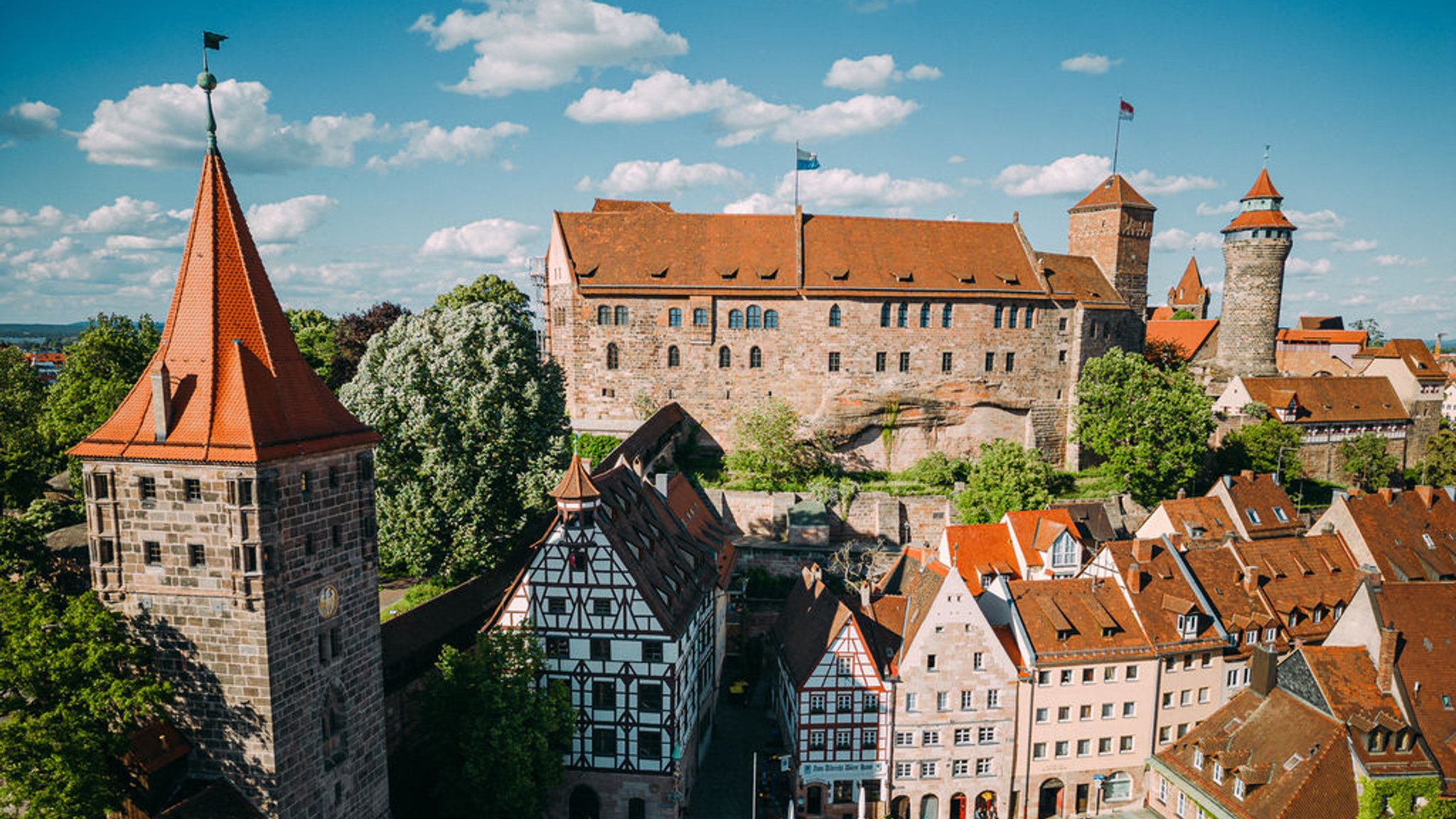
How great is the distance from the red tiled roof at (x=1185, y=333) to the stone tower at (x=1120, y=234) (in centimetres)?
1496

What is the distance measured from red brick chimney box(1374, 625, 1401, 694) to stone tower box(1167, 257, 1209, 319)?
80.5 m

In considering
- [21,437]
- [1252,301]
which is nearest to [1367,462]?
[1252,301]

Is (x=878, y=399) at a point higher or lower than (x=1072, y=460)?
higher

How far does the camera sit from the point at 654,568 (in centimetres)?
2555

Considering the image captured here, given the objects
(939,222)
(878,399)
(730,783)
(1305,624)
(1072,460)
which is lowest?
(730,783)

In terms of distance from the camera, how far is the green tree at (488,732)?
69.5 feet

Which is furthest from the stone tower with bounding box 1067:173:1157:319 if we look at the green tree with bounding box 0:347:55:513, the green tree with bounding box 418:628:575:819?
the green tree with bounding box 0:347:55:513

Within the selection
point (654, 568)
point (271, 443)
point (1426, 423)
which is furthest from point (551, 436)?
point (1426, 423)

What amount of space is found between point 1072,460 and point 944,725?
26.6 metres

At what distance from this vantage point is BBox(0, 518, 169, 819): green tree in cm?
1411

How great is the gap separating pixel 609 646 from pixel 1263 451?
4246 centimetres

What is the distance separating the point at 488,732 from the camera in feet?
69.2

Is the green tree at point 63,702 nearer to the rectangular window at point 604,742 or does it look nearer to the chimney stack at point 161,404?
the chimney stack at point 161,404

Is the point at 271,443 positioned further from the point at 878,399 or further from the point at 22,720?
the point at 878,399
